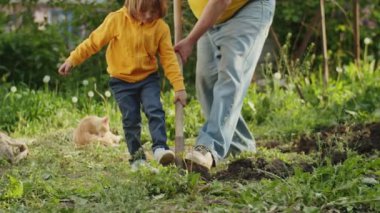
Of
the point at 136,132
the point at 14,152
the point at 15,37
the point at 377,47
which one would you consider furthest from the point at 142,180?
the point at 377,47

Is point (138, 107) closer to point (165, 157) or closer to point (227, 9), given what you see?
point (165, 157)

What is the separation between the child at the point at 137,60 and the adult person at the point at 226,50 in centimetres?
15

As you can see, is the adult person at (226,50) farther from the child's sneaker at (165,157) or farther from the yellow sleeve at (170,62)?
the child's sneaker at (165,157)

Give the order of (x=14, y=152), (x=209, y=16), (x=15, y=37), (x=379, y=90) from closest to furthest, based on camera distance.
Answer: (x=209, y=16), (x=14, y=152), (x=379, y=90), (x=15, y=37)

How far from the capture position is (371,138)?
20.5 ft

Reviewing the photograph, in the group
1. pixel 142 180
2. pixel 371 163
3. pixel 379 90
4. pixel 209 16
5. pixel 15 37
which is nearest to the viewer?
pixel 142 180

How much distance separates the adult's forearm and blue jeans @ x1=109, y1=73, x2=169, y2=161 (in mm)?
436

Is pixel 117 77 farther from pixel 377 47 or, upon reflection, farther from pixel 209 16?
pixel 377 47

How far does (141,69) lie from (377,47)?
5951 mm

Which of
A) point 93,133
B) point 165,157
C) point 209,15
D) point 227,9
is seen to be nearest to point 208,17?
point 209,15

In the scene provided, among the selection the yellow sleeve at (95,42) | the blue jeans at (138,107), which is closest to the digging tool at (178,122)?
→ the blue jeans at (138,107)

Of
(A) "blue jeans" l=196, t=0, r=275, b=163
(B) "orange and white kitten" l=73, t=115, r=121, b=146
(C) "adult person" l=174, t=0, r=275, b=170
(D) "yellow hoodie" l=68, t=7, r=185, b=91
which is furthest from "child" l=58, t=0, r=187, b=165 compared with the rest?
(B) "orange and white kitten" l=73, t=115, r=121, b=146

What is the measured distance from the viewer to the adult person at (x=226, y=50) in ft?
17.7

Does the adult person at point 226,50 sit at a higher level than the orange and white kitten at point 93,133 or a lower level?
higher
